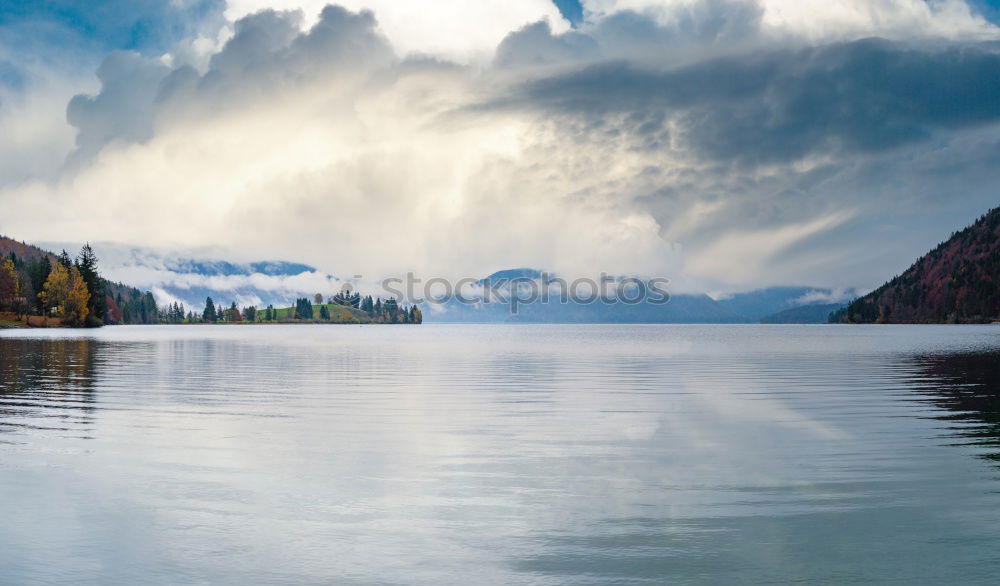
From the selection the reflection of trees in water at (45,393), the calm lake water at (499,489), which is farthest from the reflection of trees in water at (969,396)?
the reflection of trees in water at (45,393)

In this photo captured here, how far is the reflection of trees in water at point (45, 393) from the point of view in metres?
32.8

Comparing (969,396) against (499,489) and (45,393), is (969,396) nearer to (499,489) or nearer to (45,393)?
(499,489)

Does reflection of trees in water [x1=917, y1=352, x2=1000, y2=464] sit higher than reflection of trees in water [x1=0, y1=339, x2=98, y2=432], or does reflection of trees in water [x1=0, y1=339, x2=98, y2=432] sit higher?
reflection of trees in water [x1=0, y1=339, x2=98, y2=432]

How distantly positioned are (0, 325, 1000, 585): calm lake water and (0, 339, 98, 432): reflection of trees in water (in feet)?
1.26

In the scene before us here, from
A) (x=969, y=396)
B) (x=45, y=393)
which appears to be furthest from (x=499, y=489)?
(x=45, y=393)

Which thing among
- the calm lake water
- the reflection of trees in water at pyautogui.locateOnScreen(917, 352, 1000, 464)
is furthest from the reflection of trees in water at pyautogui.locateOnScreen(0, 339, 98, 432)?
the reflection of trees in water at pyautogui.locateOnScreen(917, 352, 1000, 464)

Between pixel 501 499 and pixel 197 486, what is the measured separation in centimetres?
781

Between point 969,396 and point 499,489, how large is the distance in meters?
33.8

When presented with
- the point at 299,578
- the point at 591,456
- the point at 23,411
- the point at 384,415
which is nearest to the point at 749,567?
the point at 299,578

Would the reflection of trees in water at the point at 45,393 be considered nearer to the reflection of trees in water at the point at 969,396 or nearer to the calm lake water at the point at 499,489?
the calm lake water at the point at 499,489

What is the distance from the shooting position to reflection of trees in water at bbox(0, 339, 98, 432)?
32.8 m

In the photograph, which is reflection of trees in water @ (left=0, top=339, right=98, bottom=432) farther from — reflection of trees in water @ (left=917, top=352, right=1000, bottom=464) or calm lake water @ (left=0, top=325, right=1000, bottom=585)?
reflection of trees in water @ (left=917, top=352, right=1000, bottom=464)

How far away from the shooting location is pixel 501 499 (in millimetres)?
18656

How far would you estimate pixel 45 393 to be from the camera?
43.8 metres
